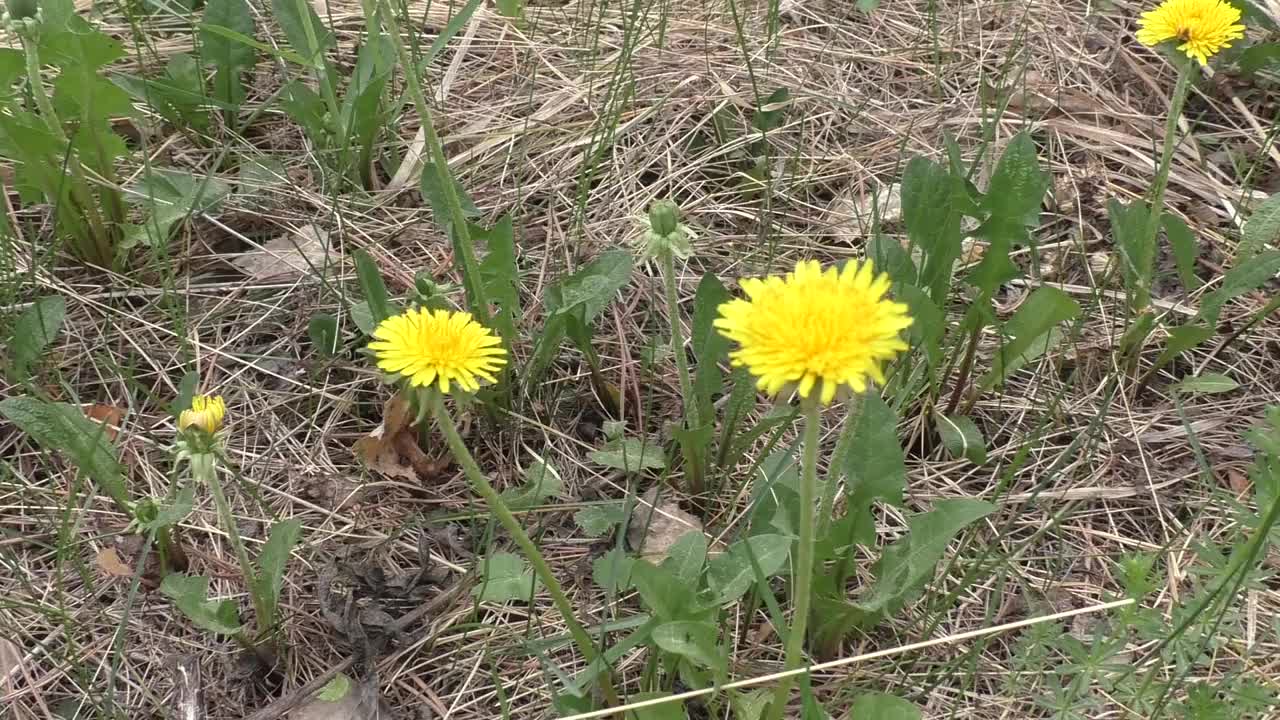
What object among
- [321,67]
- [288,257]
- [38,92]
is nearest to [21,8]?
[38,92]

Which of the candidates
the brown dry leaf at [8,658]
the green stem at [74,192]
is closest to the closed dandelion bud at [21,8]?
the green stem at [74,192]

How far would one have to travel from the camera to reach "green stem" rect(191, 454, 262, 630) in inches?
63.9

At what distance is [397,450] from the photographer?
2.05 m

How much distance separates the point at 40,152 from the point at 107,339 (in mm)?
432

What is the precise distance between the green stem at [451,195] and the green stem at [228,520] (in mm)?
583

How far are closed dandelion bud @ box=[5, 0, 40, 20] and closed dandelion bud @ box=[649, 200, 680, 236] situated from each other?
1.46m

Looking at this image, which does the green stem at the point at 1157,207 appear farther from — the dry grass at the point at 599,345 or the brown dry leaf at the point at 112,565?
the brown dry leaf at the point at 112,565

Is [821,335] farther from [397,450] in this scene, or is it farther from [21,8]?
[21,8]

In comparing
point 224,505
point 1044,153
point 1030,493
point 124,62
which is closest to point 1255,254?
point 1044,153

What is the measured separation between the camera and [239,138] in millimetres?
2588

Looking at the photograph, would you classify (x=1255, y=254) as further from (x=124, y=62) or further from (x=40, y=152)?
(x=124, y=62)

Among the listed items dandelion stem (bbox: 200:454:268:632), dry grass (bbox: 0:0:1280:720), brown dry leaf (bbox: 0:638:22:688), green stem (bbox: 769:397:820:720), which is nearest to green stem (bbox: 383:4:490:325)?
dry grass (bbox: 0:0:1280:720)

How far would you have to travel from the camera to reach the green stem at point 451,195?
5.85 feet

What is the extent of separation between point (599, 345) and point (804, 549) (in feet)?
3.41
